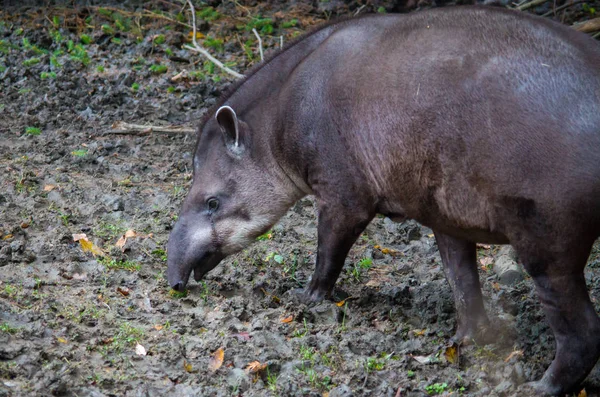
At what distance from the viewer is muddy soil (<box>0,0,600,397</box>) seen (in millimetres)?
4941

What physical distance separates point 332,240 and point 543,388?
1.66 meters

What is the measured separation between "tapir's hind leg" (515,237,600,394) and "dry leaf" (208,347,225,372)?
1769mm

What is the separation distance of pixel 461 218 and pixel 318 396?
122 cm

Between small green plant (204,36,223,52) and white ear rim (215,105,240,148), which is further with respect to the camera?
small green plant (204,36,223,52)

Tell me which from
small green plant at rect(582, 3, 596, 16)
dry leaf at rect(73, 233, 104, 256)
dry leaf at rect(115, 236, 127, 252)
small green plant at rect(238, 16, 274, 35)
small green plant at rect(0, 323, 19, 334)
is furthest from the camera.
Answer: small green plant at rect(238, 16, 274, 35)

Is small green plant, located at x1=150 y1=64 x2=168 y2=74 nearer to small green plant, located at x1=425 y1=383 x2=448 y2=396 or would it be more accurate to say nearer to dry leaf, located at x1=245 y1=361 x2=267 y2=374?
dry leaf, located at x1=245 y1=361 x2=267 y2=374

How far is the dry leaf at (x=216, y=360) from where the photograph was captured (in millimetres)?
5062

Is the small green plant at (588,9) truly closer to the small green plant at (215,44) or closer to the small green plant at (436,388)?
the small green plant at (215,44)

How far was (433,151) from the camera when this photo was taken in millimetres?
4848

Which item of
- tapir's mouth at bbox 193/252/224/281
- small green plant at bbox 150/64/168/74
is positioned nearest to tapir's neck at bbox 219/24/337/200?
tapir's mouth at bbox 193/252/224/281

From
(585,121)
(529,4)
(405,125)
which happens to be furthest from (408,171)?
(529,4)

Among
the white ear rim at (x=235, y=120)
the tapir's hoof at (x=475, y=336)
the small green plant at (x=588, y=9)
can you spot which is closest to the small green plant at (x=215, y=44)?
the small green plant at (x=588, y=9)

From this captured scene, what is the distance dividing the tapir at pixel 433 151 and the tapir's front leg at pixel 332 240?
0.03 feet

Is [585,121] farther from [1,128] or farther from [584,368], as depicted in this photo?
[1,128]
